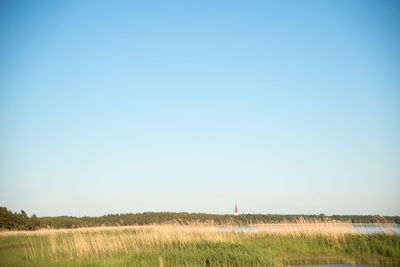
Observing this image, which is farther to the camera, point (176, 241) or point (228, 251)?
point (176, 241)

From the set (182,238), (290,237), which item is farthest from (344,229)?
(182,238)

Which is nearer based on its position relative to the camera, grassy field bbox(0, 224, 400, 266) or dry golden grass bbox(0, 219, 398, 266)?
grassy field bbox(0, 224, 400, 266)

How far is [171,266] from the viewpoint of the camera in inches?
520

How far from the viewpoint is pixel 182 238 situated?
732 inches

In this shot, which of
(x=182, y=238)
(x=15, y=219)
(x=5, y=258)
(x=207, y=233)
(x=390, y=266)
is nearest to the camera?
(x=390, y=266)

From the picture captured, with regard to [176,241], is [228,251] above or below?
below

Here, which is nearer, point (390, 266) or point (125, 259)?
point (390, 266)

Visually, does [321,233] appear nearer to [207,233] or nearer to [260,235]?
[260,235]

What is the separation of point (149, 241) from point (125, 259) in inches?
181

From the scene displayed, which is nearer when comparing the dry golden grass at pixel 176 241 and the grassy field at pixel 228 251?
the grassy field at pixel 228 251

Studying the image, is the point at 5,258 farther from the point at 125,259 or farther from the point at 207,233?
the point at 207,233

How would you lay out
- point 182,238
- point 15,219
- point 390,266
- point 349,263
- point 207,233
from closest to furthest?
point 390,266
point 349,263
point 182,238
point 207,233
point 15,219

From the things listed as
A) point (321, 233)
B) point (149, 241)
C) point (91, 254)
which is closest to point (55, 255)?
point (91, 254)

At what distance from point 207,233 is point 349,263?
28.3 ft
